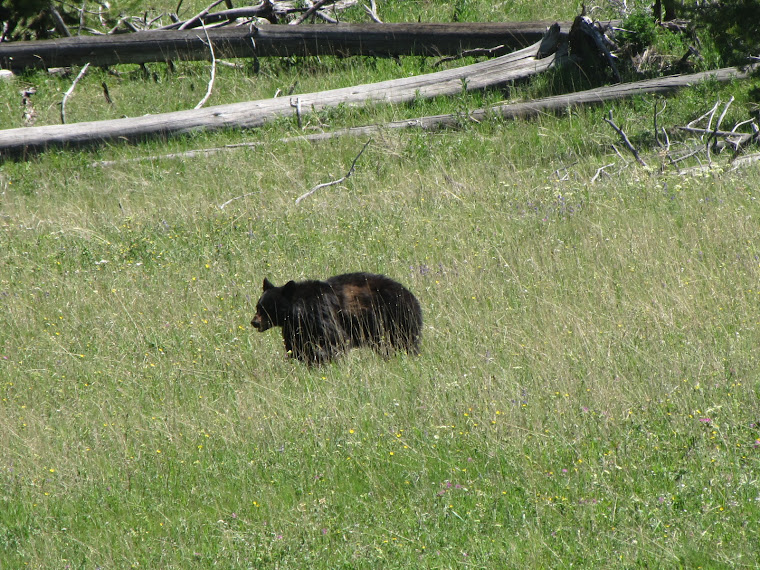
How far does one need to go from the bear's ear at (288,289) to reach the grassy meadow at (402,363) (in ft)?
1.70

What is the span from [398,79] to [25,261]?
6.60 m

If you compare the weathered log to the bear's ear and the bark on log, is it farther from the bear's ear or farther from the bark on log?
the bear's ear

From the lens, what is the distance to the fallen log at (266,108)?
451 inches

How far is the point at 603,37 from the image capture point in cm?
1226

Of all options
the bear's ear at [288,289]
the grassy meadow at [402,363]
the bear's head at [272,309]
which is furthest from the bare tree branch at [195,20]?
the bear's ear at [288,289]

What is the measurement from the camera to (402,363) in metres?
5.75

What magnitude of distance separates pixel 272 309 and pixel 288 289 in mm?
295

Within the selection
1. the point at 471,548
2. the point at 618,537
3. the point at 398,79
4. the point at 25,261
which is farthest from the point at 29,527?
the point at 398,79

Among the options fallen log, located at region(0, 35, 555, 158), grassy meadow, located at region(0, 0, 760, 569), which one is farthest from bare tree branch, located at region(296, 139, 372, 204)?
fallen log, located at region(0, 35, 555, 158)

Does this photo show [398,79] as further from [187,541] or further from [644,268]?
[187,541]

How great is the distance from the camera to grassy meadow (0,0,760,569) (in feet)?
13.0

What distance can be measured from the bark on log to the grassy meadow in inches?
131

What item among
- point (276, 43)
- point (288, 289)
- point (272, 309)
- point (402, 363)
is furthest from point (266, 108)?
point (402, 363)

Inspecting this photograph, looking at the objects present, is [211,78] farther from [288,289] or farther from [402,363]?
[402,363]
